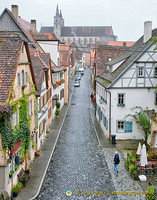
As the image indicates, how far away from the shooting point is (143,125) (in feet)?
72.9

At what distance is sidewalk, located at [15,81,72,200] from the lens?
13727 mm

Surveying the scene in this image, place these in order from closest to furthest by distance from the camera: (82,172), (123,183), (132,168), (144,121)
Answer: (123,183)
(132,168)
(82,172)
(144,121)

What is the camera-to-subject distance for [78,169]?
1736cm

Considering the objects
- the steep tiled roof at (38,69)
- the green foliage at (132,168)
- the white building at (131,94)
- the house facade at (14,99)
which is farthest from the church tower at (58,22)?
the green foliage at (132,168)

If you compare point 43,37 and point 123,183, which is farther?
point 43,37

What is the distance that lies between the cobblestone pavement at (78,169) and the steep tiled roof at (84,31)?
135m

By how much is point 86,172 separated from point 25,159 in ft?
13.1

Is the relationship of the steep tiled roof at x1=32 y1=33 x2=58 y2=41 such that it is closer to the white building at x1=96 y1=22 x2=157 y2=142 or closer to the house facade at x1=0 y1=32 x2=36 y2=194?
the white building at x1=96 y1=22 x2=157 y2=142

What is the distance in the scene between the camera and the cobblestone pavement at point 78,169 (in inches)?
553

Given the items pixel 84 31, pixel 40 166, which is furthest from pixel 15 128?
pixel 84 31

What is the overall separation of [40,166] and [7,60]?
25.6 ft

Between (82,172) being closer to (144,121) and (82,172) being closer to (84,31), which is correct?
(144,121)

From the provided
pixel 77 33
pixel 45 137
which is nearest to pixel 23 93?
pixel 45 137

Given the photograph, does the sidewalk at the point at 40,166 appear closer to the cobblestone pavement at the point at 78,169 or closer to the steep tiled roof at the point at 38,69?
the cobblestone pavement at the point at 78,169
